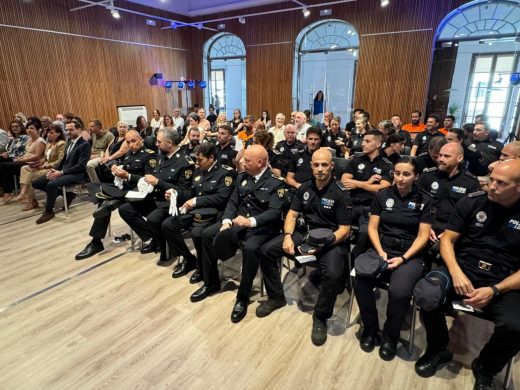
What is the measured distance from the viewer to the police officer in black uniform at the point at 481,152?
4.00 metres

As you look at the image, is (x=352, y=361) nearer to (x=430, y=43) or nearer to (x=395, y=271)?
(x=395, y=271)

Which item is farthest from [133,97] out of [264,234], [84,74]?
[264,234]

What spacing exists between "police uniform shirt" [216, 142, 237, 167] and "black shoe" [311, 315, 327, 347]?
8.07 feet

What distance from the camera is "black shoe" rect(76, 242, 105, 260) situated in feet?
11.3

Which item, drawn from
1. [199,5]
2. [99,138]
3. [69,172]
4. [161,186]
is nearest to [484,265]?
[161,186]

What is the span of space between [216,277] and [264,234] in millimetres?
624

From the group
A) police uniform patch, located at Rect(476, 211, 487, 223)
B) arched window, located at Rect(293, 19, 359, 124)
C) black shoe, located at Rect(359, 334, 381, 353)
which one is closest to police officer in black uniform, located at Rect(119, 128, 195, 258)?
black shoe, located at Rect(359, 334, 381, 353)

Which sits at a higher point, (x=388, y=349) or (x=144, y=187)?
(x=144, y=187)

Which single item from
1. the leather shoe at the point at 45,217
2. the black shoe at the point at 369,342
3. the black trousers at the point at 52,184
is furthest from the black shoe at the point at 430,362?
the leather shoe at the point at 45,217

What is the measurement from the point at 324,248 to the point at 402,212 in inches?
23.8

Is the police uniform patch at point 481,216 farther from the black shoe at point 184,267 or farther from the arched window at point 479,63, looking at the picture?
the arched window at point 479,63

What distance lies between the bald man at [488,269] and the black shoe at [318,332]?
0.60 metres

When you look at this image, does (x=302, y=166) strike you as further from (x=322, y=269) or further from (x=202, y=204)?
(x=322, y=269)

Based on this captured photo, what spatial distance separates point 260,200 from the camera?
2.70 meters
